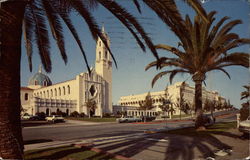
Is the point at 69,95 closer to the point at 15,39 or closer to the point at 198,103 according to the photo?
the point at 198,103

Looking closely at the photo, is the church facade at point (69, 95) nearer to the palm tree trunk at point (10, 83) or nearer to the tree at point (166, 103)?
the tree at point (166, 103)

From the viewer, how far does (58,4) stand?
15.0ft

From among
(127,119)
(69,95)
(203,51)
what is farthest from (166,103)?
(69,95)

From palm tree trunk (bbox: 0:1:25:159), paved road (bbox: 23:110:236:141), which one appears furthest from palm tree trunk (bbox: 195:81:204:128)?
palm tree trunk (bbox: 0:1:25:159)

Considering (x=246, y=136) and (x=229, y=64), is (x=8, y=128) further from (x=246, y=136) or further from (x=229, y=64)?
(x=229, y=64)

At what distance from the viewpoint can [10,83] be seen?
396 centimetres

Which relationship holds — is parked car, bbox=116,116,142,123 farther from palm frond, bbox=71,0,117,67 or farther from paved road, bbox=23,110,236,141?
palm frond, bbox=71,0,117,67

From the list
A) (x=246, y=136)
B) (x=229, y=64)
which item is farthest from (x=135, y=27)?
(x=229, y=64)

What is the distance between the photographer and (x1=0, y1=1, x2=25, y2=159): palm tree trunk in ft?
12.6

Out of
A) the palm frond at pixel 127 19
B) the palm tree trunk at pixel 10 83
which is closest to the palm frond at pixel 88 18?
the palm frond at pixel 127 19

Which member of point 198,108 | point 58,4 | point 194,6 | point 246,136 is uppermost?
point 58,4

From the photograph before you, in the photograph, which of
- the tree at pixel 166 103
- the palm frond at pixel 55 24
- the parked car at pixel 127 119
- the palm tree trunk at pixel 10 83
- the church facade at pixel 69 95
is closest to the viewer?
the palm tree trunk at pixel 10 83

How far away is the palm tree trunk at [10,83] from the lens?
385 cm

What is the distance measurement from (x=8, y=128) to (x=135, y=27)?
371 cm
